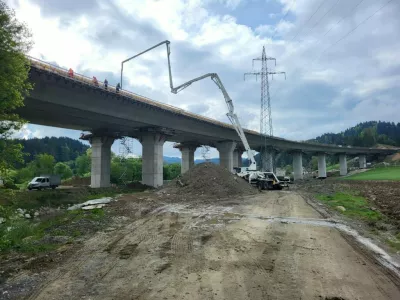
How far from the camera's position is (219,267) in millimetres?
7352

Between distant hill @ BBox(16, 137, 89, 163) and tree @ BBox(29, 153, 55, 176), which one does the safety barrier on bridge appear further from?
distant hill @ BBox(16, 137, 89, 163)

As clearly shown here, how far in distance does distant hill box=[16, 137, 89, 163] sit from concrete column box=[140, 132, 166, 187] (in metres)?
124

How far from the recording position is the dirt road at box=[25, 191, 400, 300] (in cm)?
596

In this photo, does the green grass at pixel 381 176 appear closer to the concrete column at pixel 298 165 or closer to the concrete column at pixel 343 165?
the concrete column at pixel 298 165

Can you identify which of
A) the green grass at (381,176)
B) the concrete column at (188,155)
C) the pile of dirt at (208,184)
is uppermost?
the concrete column at (188,155)

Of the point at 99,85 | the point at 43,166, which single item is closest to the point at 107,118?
the point at 99,85

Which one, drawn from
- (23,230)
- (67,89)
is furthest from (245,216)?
(67,89)

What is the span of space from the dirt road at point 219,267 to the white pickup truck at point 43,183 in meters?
34.0

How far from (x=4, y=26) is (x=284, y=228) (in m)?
11.4

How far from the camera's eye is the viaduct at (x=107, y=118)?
27.5 m

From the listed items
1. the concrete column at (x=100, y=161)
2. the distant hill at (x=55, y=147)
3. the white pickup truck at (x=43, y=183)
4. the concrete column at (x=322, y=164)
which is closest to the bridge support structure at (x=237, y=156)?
the concrete column at (x=322, y=164)

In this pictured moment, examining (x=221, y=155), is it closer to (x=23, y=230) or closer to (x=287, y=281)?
(x=23, y=230)

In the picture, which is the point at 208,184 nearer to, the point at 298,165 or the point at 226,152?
the point at 226,152

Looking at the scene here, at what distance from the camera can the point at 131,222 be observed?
1403 cm
